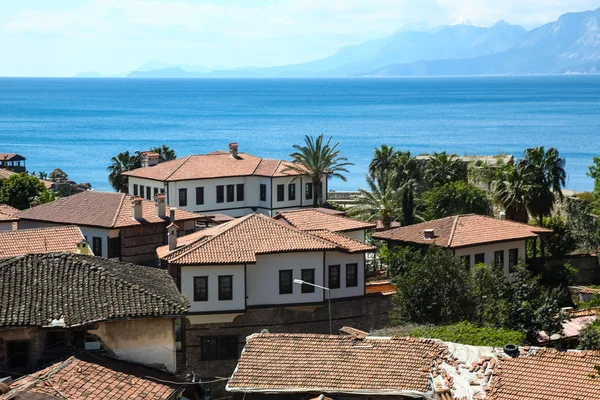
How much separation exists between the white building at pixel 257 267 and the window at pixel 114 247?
448cm

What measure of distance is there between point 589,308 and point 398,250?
37.5ft

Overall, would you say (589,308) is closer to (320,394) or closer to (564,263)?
(564,263)

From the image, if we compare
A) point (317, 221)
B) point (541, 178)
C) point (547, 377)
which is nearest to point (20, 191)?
point (317, 221)

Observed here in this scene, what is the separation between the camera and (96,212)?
47438mm

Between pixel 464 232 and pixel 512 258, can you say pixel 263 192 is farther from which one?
pixel 512 258

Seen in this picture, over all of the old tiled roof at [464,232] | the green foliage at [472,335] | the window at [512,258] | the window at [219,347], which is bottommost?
the window at [219,347]

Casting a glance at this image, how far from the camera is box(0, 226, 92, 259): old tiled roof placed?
118 ft

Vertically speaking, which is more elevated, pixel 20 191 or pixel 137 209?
pixel 137 209

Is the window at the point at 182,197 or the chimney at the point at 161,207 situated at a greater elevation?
the chimney at the point at 161,207

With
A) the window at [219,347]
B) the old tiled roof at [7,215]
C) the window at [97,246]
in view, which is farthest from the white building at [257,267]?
the old tiled roof at [7,215]

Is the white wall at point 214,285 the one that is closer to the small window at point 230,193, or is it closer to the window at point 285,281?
the window at point 285,281

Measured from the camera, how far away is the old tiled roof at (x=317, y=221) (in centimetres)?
4594

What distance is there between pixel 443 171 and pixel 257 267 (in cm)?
3287

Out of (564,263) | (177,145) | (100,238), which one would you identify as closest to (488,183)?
(564,263)
